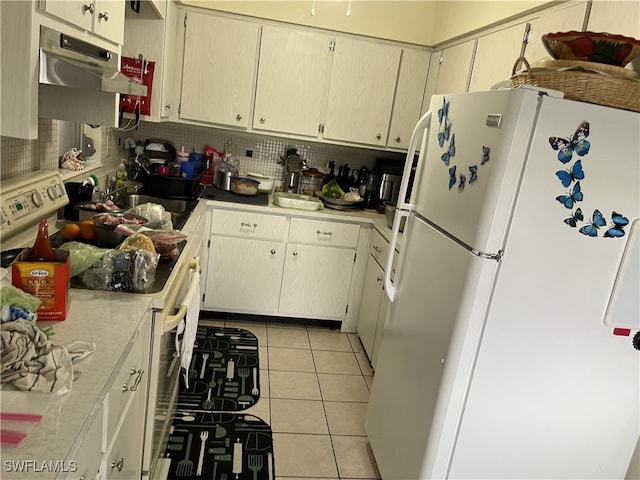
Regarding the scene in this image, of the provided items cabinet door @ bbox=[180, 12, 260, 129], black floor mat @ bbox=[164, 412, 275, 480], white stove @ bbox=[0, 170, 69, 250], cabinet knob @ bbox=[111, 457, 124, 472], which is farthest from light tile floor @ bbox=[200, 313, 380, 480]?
cabinet door @ bbox=[180, 12, 260, 129]

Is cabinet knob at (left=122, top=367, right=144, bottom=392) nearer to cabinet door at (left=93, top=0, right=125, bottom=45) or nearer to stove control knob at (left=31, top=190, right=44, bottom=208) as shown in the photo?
stove control knob at (left=31, top=190, right=44, bottom=208)

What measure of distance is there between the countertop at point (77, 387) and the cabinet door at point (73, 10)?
78cm

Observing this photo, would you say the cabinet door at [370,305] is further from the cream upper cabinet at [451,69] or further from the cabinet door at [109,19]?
the cabinet door at [109,19]

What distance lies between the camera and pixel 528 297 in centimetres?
149

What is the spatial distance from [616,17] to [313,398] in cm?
219

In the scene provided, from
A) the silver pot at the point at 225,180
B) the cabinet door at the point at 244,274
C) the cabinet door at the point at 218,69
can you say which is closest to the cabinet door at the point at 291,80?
the cabinet door at the point at 218,69

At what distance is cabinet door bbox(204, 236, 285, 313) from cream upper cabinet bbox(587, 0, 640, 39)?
219 cm

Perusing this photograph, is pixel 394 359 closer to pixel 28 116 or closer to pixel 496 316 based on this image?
pixel 496 316

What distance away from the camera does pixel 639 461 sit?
169 cm

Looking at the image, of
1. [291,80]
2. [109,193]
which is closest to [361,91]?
[291,80]

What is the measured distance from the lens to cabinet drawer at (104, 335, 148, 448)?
3.80 ft

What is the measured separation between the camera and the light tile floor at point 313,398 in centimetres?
222

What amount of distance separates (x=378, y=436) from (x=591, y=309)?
1068 mm

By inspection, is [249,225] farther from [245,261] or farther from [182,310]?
[182,310]
